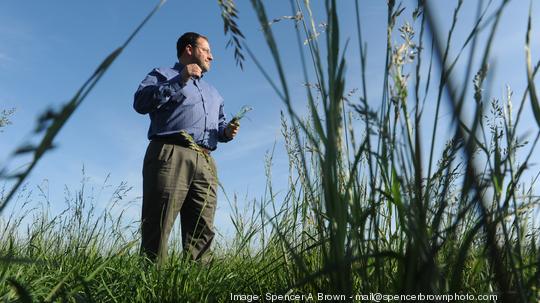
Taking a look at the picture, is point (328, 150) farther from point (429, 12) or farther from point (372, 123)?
point (429, 12)

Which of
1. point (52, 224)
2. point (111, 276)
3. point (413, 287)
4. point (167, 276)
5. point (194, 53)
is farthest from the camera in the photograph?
point (194, 53)

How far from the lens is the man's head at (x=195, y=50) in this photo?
4.34 m

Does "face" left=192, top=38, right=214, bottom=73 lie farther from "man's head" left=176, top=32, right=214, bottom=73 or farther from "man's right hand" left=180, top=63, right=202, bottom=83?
"man's right hand" left=180, top=63, right=202, bottom=83

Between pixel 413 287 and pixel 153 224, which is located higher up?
pixel 153 224

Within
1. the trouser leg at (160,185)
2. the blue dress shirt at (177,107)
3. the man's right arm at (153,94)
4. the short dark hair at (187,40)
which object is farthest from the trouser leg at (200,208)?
the short dark hair at (187,40)

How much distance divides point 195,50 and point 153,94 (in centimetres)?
79

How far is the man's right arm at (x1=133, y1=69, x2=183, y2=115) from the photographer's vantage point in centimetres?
375

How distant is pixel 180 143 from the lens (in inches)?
153

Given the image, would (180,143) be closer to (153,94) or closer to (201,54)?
(153,94)

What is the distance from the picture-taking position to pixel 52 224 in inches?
155

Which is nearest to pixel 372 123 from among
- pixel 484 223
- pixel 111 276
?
pixel 484 223

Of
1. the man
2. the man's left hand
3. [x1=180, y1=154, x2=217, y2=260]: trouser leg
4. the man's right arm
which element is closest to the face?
the man

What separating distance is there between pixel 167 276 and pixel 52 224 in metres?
2.62

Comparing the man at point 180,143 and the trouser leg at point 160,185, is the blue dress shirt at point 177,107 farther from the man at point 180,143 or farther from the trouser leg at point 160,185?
the trouser leg at point 160,185
